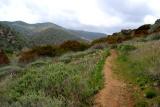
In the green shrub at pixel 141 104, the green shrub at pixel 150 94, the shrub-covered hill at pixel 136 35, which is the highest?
the shrub-covered hill at pixel 136 35

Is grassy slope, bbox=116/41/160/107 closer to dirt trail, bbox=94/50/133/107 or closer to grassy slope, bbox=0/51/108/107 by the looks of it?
dirt trail, bbox=94/50/133/107

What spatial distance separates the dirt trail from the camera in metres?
12.8

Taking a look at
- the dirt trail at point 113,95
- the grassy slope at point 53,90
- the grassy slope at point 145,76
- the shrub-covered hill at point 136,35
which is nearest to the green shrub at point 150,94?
the grassy slope at point 145,76

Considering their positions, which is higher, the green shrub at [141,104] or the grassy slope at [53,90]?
the grassy slope at [53,90]

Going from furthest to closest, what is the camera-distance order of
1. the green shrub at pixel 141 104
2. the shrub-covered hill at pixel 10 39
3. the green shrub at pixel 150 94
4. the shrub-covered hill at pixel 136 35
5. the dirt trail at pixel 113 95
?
the shrub-covered hill at pixel 10 39 → the shrub-covered hill at pixel 136 35 → the green shrub at pixel 150 94 → the dirt trail at pixel 113 95 → the green shrub at pixel 141 104

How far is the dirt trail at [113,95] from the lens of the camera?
502 inches

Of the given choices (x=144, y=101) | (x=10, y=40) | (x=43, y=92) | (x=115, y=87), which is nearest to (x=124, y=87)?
(x=115, y=87)

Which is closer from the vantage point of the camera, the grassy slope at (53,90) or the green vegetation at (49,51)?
the grassy slope at (53,90)

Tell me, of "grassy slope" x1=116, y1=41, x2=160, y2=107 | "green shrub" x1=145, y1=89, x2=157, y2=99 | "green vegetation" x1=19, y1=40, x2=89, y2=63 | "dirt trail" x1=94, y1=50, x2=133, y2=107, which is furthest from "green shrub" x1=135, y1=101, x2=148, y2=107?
"green vegetation" x1=19, y1=40, x2=89, y2=63

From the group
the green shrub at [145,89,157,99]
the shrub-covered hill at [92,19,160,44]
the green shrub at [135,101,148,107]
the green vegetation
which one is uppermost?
the shrub-covered hill at [92,19,160,44]

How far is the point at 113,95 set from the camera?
1393cm

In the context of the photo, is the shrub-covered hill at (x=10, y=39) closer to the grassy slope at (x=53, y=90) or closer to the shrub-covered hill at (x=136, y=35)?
the shrub-covered hill at (x=136, y=35)

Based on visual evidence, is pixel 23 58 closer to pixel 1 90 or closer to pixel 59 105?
pixel 1 90

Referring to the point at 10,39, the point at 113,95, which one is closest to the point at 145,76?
the point at 113,95
